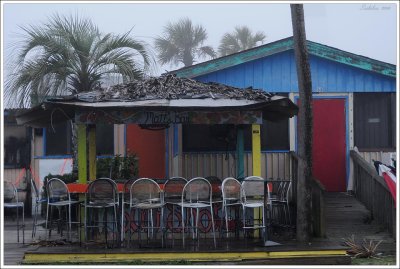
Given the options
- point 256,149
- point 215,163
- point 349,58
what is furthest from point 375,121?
point 256,149

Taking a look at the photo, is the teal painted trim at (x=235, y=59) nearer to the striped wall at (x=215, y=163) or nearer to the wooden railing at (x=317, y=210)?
the striped wall at (x=215, y=163)

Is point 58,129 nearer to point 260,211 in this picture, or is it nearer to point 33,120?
point 33,120

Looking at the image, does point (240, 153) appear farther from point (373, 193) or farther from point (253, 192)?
point (373, 193)

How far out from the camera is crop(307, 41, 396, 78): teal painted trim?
13945 millimetres

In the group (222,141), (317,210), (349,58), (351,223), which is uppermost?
(349,58)

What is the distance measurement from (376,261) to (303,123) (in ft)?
8.08

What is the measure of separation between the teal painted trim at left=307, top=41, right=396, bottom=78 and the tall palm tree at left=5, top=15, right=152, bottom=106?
12.8 feet

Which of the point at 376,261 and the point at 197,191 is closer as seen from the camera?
the point at 376,261

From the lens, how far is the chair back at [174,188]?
10.3 metres

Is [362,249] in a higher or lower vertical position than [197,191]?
lower

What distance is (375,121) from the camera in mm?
14164

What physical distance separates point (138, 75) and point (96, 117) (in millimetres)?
4361

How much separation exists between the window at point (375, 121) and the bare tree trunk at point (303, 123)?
4177 mm

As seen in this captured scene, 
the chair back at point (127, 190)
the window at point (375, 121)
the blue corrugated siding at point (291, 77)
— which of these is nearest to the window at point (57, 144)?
the blue corrugated siding at point (291, 77)
